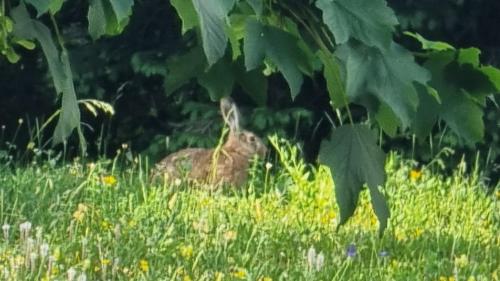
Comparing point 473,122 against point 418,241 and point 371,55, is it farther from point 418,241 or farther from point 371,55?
point 418,241

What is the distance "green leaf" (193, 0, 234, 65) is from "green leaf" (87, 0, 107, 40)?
0.73ft

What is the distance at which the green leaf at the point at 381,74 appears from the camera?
4.93 ft

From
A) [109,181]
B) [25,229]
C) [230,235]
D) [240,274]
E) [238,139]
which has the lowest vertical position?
[238,139]

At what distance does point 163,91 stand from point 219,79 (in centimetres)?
970

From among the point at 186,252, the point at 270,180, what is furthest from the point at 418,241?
the point at 270,180

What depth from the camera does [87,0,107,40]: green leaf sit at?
1.55 metres

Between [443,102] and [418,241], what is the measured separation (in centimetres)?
406

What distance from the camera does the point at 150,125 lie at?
38.5 ft

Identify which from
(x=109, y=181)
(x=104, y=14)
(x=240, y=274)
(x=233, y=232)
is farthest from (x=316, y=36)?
(x=109, y=181)

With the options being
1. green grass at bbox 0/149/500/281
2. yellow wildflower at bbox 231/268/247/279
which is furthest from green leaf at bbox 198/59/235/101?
yellow wildflower at bbox 231/268/247/279

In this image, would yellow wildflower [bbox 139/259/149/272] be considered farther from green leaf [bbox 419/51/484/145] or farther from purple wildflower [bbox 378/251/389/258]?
green leaf [bbox 419/51/484/145]

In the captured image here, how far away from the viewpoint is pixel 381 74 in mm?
1510

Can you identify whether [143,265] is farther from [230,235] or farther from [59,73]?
[59,73]

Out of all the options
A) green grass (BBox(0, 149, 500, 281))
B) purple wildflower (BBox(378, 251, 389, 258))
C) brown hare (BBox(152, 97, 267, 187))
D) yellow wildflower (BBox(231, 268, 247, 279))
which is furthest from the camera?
brown hare (BBox(152, 97, 267, 187))
